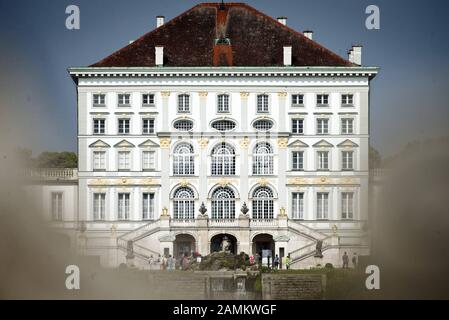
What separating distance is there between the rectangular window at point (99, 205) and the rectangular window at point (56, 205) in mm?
2117

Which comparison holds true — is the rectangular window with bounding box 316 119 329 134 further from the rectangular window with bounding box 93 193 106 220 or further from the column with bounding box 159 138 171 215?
the rectangular window with bounding box 93 193 106 220

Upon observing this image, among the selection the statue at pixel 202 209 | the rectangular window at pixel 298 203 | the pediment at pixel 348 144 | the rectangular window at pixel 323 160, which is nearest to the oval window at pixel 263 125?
the rectangular window at pixel 323 160

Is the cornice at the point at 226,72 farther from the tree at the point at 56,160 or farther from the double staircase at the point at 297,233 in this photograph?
the double staircase at the point at 297,233

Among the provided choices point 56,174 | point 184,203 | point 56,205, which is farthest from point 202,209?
point 56,174

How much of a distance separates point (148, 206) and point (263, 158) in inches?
284

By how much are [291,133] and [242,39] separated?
6588 millimetres

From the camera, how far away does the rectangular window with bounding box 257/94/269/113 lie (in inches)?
3196

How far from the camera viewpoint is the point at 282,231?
7944 centimetres

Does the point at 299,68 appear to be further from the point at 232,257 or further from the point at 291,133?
the point at 232,257

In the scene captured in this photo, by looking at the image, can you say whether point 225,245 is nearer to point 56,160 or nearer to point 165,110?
point 165,110

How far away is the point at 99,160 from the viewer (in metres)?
80.8

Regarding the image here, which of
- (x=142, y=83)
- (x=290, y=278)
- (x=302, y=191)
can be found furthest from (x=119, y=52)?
(x=290, y=278)

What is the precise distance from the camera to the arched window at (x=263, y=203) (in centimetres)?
8062

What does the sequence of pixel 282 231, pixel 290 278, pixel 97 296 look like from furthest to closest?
1. pixel 282 231
2. pixel 290 278
3. pixel 97 296
